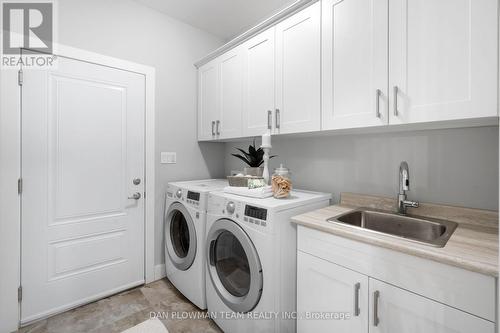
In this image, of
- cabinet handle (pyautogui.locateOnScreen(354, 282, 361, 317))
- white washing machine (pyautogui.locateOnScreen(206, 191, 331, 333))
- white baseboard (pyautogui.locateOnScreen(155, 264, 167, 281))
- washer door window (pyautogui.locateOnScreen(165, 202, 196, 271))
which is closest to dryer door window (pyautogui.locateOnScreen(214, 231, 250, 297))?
white washing machine (pyautogui.locateOnScreen(206, 191, 331, 333))

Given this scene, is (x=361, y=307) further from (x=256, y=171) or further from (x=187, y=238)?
(x=187, y=238)

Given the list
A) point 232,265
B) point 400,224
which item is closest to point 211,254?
point 232,265

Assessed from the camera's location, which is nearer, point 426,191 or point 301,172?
point 426,191

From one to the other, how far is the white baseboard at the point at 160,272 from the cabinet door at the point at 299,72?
1795 mm

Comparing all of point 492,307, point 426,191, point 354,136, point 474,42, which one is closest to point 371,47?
point 474,42

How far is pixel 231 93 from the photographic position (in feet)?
7.03

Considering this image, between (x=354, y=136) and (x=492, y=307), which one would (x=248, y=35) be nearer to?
(x=354, y=136)

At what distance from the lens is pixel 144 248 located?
224 centimetres

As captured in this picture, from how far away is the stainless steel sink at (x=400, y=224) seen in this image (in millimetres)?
1264

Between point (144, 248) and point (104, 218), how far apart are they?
0.48 metres

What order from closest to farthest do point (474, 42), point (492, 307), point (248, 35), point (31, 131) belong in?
point (492, 307), point (474, 42), point (31, 131), point (248, 35)

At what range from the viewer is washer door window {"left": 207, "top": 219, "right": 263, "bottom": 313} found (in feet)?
4.38

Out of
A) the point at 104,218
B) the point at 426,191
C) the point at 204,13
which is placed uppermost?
the point at 204,13

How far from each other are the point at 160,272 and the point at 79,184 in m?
1.13
